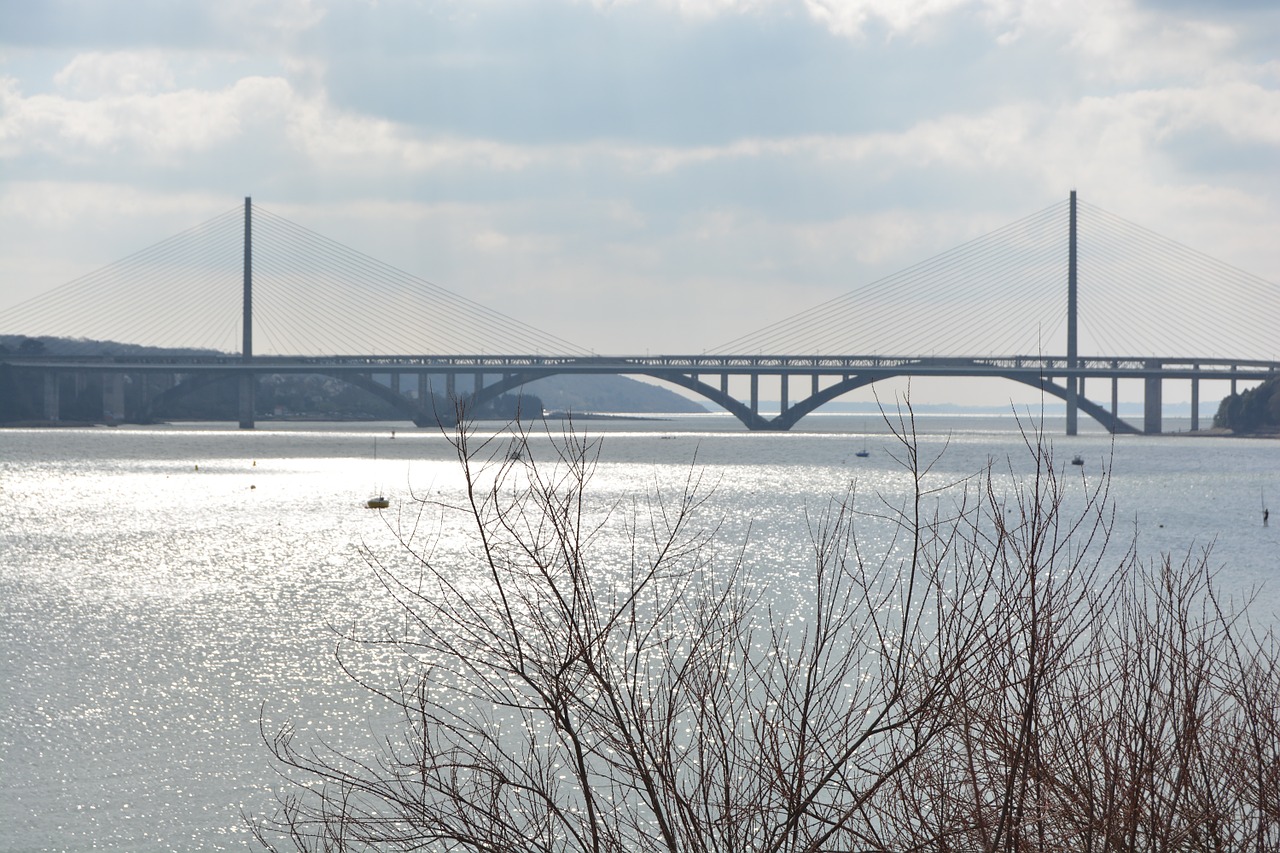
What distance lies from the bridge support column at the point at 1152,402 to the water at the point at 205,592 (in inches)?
1181

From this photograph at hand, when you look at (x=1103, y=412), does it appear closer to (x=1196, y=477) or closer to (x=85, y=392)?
(x=1196, y=477)

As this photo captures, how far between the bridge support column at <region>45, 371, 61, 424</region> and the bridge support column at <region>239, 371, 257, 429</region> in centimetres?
1429

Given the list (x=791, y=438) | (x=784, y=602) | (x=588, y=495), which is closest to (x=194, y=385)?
(x=791, y=438)

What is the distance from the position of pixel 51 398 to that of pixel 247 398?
52.8ft

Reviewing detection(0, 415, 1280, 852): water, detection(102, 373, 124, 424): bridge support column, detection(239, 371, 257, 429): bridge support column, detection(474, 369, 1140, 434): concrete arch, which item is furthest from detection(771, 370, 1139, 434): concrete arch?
detection(102, 373, 124, 424): bridge support column

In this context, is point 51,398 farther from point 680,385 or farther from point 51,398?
point 680,385

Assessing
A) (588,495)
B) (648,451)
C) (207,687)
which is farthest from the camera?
(648,451)

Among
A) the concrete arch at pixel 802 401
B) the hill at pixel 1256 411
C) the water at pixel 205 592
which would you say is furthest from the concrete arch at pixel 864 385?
the hill at pixel 1256 411

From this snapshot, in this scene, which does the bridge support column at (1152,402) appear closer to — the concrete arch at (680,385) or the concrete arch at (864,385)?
the concrete arch at (864,385)

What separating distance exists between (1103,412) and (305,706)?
80562 mm

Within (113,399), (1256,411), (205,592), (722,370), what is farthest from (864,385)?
(113,399)

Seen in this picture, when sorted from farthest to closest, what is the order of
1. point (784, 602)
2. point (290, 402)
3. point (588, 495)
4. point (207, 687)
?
point (290, 402) < point (588, 495) < point (784, 602) < point (207, 687)

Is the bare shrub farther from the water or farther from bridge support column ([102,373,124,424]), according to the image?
bridge support column ([102,373,124,424])

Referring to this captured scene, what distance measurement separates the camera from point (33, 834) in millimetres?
9445
